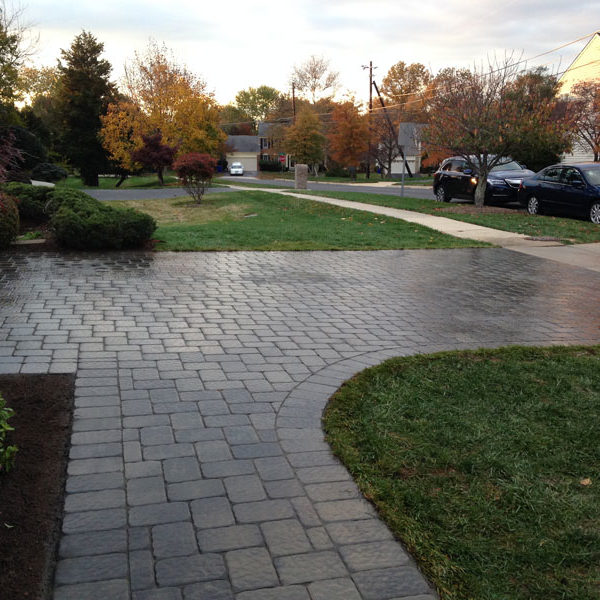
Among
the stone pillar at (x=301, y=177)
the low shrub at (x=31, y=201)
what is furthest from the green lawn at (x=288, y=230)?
the stone pillar at (x=301, y=177)

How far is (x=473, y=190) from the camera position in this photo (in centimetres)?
2123

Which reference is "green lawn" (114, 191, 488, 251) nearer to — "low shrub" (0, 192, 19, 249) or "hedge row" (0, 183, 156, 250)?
"hedge row" (0, 183, 156, 250)

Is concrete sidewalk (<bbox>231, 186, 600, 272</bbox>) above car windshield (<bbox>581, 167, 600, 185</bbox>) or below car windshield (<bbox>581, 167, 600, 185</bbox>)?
below

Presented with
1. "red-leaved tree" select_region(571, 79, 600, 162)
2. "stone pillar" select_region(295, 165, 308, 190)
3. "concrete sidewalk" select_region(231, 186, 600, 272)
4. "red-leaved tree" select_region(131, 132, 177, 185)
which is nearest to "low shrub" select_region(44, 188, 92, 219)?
"concrete sidewalk" select_region(231, 186, 600, 272)

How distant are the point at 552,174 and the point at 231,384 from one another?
16.3 meters

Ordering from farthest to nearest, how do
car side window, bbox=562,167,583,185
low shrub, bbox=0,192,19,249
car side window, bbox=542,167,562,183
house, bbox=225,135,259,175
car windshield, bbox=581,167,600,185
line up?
house, bbox=225,135,259,175, car side window, bbox=542,167,562,183, car side window, bbox=562,167,583,185, car windshield, bbox=581,167,600,185, low shrub, bbox=0,192,19,249

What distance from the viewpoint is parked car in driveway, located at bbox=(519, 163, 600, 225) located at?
1683cm

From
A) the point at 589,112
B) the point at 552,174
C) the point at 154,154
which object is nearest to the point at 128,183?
the point at 154,154

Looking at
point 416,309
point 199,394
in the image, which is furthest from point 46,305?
point 416,309

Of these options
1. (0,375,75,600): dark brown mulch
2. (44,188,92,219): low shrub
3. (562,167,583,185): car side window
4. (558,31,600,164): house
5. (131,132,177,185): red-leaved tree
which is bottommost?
(0,375,75,600): dark brown mulch

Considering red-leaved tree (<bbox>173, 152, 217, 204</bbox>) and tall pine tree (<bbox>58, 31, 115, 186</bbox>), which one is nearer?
red-leaved tree (<bbox>173, 152, 217, 204</bbox>)

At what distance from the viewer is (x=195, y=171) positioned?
21766 mm

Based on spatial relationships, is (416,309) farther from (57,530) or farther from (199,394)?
(57,530)

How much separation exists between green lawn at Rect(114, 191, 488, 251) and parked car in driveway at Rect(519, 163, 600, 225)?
522 centimetres
